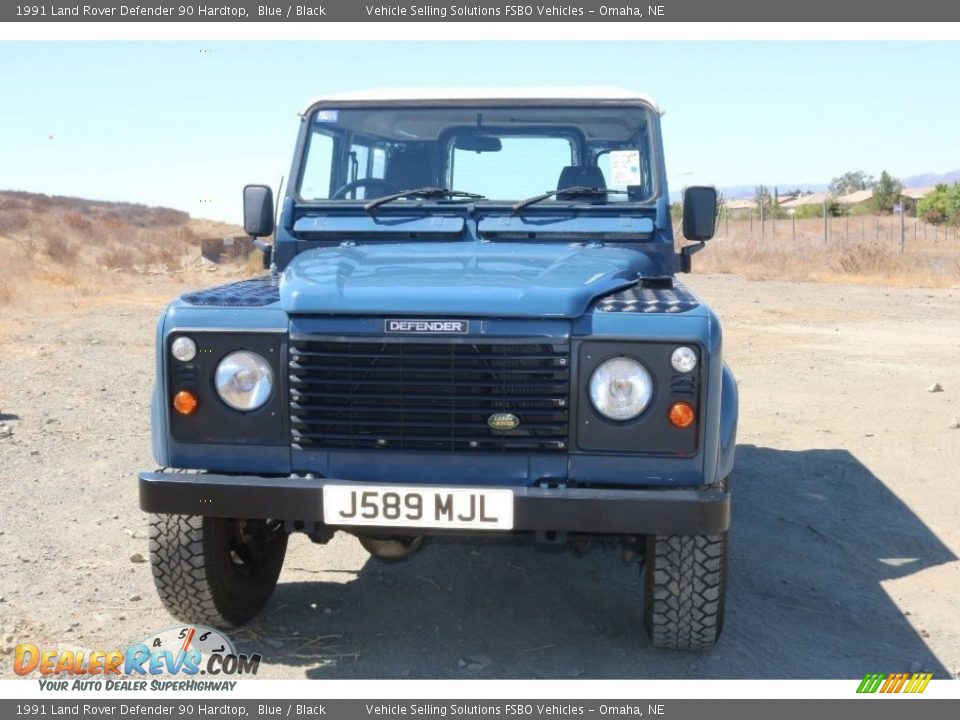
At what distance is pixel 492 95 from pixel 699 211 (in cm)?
107

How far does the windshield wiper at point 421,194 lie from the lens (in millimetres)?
4637

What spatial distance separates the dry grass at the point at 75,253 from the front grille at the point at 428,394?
14511mm

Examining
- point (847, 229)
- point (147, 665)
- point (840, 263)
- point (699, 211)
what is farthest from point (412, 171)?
point (847, 229)

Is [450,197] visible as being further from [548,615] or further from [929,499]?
[929,499]

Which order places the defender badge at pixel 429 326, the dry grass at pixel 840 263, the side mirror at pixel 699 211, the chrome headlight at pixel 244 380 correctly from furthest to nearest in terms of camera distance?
1. the dry grass at pixel 840 263
2. the side mirror at pixel 699 211
3. the chrome headlight at pixel 244 380
4. the defender badge at pixel 429 326

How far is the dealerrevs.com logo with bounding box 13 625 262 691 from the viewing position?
3.53m

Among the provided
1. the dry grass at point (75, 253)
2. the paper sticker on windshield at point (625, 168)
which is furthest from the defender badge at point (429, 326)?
the dry grass at point (75, 253)

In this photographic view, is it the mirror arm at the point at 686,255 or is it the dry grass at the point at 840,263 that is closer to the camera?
the mirror arm at the point at 686,255

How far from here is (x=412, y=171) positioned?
4859 mm

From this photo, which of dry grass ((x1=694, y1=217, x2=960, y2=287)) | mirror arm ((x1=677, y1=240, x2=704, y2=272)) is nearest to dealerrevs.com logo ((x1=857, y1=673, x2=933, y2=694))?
mirror arm ((x1=677, y1=240, x2=704, y2=272))

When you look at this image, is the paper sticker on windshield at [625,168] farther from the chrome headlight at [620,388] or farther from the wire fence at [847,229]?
the wire fence at [847,229]

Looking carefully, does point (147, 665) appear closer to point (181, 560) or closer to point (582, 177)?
point (181, 560)

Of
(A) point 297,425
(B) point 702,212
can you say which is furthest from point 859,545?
(A) point 297,425

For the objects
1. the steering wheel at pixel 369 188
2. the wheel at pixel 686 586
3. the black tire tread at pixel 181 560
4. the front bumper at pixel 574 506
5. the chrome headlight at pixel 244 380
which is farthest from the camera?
the steering wheel at pixel 369 188
